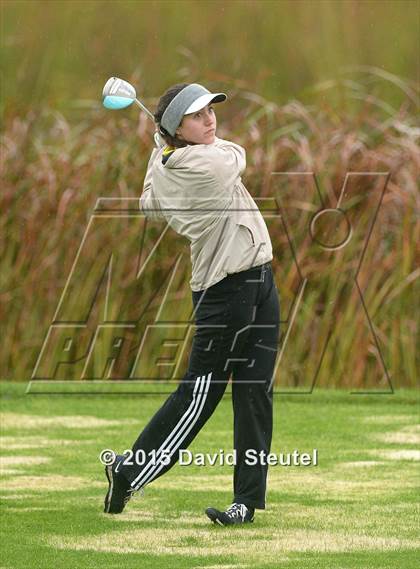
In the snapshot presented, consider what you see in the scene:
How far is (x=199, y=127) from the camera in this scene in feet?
17.7

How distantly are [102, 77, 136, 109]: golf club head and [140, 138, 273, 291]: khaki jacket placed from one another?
0.28 m

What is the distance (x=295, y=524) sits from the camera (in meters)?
5.45

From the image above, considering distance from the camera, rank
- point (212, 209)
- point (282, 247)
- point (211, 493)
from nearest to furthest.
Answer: point (212, 209), point (211, 493), point (282, 247)

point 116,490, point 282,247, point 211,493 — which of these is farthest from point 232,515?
point 282,247

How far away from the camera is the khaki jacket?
530 centimetres

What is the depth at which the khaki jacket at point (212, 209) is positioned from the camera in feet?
17.4

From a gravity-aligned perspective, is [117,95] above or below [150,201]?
above

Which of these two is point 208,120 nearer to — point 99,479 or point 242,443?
point 242,443

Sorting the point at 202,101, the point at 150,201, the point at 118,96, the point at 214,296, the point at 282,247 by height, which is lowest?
the point at 282,247

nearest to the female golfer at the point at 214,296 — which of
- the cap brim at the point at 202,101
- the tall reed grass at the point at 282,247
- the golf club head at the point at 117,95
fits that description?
the cap brim at the point at 202,101

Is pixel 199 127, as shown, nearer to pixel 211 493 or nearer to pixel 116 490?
pixel 116 490

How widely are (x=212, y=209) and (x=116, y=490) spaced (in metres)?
1.10

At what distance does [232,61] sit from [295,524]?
11133mm

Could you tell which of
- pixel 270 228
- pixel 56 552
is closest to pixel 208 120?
pixel 56 552
